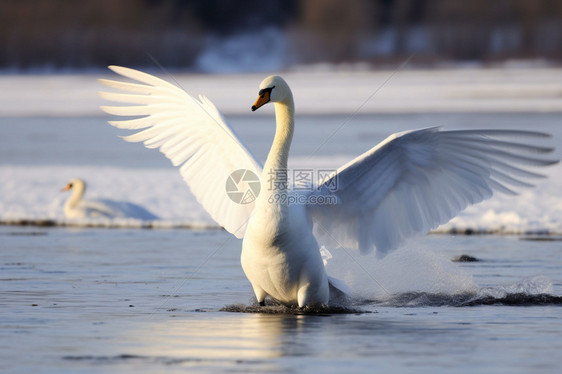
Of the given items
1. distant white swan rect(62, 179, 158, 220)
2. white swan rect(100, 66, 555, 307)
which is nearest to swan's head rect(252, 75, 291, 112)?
white swan rect(100, 66, 555, 307)

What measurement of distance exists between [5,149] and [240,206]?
1343 cm

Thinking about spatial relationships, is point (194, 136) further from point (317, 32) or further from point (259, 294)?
point (317, 32)

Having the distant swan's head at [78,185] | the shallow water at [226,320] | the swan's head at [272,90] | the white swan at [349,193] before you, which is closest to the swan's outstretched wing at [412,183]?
the white swan at [349,193]

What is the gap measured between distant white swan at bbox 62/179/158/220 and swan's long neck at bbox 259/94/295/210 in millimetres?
5385

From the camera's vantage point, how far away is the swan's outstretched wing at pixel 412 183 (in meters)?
8.09

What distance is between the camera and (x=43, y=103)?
112 feet

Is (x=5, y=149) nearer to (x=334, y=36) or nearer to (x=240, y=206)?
(x=240, y=206)

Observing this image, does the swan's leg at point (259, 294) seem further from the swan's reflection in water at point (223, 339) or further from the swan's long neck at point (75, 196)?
the swan's long neck at point (75, 196)

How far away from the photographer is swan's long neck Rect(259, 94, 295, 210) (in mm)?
7727

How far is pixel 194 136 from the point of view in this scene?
30.9ft

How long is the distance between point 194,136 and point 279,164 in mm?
1684

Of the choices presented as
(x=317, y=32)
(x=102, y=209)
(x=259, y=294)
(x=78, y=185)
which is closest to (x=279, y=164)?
(x=259, y=294)

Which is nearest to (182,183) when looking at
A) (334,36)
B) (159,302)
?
(159,302)

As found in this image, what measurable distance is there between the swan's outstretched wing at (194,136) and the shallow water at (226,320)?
24.9 inches
